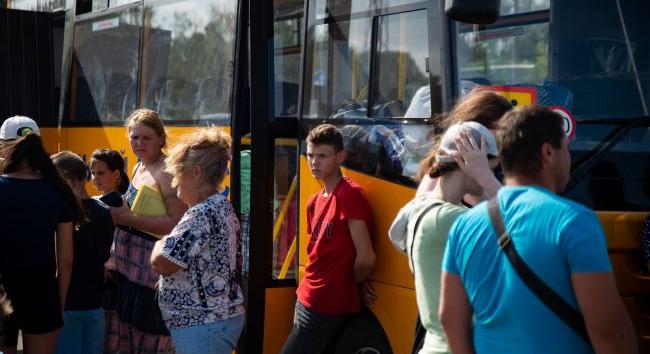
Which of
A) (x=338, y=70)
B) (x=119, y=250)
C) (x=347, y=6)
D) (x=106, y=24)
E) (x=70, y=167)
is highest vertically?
(x=106, y=24)

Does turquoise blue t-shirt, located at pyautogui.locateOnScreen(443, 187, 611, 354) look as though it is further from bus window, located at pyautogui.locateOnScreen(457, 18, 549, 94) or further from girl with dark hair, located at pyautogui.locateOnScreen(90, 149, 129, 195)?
girl with dark hair, located at pyautogui.locateOnScreen(90, 149, 129, 195)

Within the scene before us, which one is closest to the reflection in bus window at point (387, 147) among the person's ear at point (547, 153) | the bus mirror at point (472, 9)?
the bus mirror at point (472, 9)

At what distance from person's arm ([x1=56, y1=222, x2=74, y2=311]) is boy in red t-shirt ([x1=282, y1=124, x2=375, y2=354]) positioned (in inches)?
47.1

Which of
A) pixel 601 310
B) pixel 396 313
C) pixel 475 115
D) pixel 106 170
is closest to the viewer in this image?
pixel 601 310

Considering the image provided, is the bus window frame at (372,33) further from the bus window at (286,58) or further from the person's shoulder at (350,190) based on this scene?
the person's shoulder at (350,190)

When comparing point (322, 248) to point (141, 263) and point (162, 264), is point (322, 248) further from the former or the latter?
point (141, 263)

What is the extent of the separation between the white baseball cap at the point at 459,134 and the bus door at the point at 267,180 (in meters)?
2.51

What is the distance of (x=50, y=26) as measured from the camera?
880cm

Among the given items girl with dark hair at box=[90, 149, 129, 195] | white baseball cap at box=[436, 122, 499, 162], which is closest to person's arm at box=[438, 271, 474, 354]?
white baseball cap at box=[436, 122, 499, 162]

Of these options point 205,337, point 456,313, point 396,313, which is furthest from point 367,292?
point 456,313

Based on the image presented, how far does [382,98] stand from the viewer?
5.17m

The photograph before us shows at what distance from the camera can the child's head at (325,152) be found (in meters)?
5.16

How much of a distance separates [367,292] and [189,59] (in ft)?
8.18

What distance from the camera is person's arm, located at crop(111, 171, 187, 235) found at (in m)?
5.54
